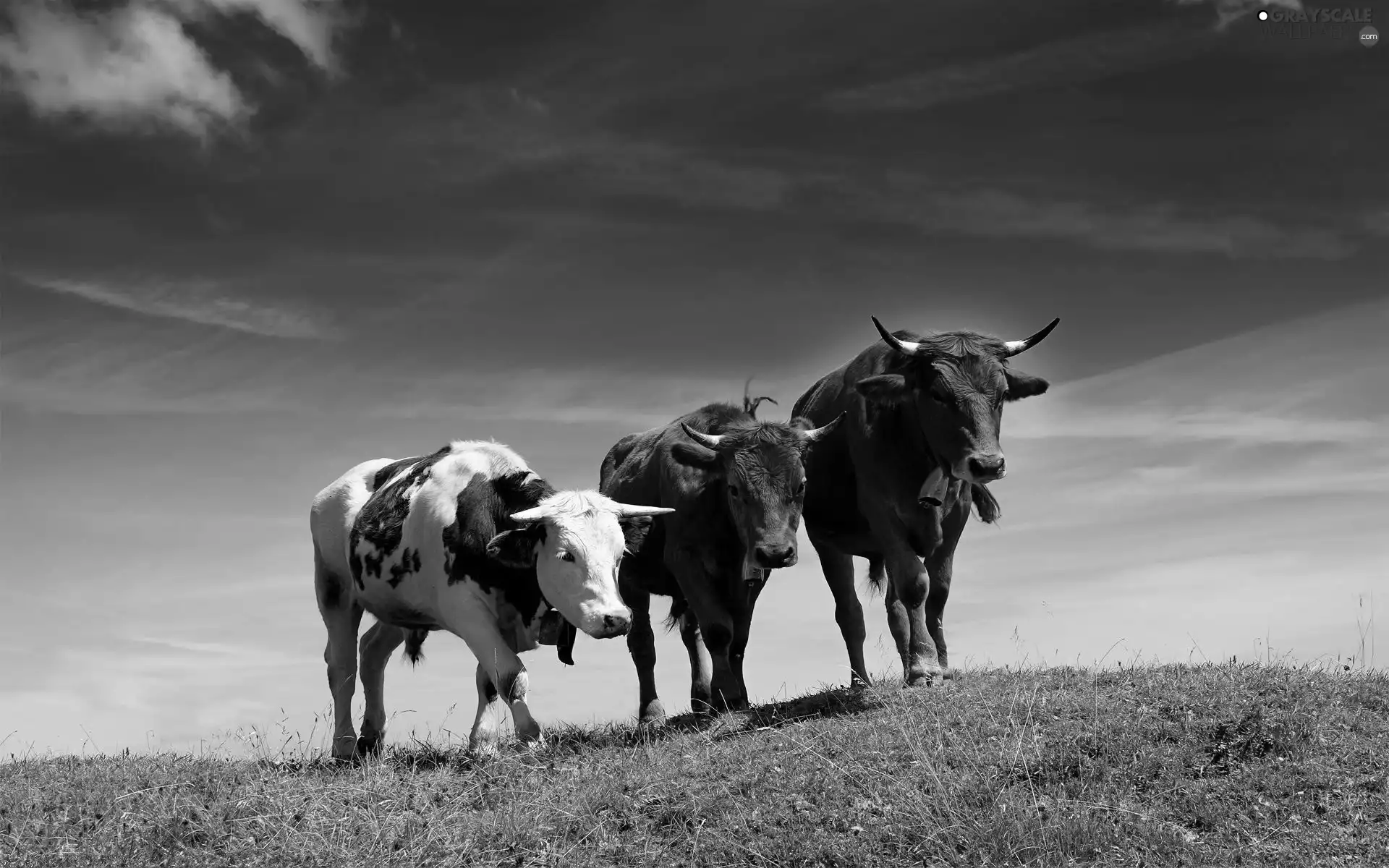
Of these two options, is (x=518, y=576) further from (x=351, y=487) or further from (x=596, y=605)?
(x=351, y=487)

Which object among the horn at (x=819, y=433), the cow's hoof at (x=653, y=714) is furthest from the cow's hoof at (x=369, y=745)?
the horn at (x=819, y=433)

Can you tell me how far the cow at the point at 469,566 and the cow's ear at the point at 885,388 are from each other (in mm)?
2479

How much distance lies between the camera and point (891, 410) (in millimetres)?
13570

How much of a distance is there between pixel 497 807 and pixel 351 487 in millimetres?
6628

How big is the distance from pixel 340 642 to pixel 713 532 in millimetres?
4704

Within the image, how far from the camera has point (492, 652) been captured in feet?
41.3

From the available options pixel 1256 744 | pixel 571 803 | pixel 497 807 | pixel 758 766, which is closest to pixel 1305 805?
pixel 1256 744

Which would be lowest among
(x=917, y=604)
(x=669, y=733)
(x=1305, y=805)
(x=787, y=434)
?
(x=1305, y=805)

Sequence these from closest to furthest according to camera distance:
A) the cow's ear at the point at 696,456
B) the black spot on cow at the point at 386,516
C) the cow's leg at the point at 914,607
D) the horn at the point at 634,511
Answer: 1. the cow's leg at the point at 914,607
2. the horn at the point at 634,511
3. the cow's ear at the point at 696,456
4. the black spot on cow at the point at 386,516

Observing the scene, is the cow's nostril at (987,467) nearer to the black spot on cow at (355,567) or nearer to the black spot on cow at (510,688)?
the black spot on cow at (510,688)

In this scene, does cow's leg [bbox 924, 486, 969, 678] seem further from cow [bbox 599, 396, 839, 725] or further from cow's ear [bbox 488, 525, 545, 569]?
cow's ear [bbox 488, 525, 545, 569]

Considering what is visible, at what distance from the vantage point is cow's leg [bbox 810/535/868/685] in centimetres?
1524

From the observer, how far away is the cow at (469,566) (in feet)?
41.0

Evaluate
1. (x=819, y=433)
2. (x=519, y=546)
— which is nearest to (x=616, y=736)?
(x=519, y=546)
